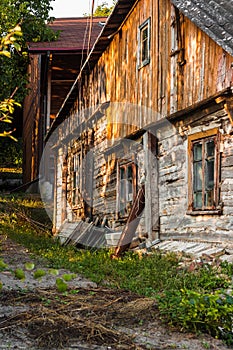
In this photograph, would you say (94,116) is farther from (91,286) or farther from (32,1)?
(32,1)

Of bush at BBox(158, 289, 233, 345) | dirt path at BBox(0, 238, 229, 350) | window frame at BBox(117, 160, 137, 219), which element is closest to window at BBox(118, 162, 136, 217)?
window frame at BBox(117, 160, 137, 219)

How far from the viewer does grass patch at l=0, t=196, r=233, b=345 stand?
4871mm

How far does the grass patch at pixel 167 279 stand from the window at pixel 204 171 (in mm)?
960

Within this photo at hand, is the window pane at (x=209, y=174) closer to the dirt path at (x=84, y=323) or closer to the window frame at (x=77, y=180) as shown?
the dirt path at (x=84, y=323)

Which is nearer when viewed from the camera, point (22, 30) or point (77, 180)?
point (77, 180)

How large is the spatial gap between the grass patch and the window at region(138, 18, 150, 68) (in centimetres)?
379

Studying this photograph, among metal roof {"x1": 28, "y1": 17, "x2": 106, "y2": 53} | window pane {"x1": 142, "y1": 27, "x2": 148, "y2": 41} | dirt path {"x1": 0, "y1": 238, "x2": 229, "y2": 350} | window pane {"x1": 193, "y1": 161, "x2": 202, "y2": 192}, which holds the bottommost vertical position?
dirt path {"x1": 0, "y1": 238, "x2": 229, "y2": 350}

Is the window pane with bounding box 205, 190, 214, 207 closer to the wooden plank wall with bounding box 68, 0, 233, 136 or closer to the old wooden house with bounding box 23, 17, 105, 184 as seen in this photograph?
the wooden plank wall with bounding box 68, 0, 233, 136

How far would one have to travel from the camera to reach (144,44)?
11.0m

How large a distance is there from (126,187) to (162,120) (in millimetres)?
2723

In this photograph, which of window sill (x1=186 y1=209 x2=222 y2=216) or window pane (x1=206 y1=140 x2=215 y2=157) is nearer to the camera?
window sill (x1=186 y1=209 x2=222 y2=216)

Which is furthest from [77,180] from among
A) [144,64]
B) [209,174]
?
[209,174]

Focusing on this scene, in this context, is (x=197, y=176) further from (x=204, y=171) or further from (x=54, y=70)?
(x=54, y=70)

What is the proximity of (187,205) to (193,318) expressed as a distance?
426cm
